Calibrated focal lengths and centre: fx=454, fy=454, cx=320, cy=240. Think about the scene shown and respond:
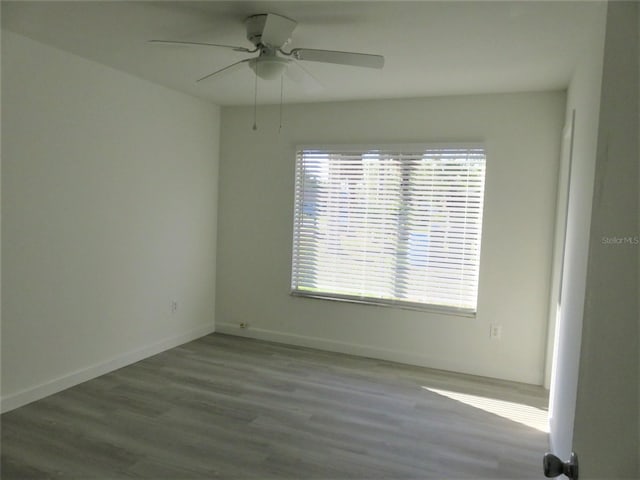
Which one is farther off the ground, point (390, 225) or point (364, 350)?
point (390, 225)

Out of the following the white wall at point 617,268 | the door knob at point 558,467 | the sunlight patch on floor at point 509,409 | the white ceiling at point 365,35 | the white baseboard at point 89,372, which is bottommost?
the sunlight patch on floor at point 509,409

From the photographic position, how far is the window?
409 cm

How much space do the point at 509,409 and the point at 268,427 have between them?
1.79m

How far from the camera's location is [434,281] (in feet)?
13.8

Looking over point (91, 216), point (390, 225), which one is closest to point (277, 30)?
point (91, 216)

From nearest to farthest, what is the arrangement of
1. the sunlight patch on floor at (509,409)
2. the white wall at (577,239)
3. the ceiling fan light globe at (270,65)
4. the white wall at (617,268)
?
the white wall at (617,268) → the white wall at (577,239) → the ceiling fan light globe at (270,65) → the sunlight patch on floor at (509,409)

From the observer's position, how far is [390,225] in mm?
4336

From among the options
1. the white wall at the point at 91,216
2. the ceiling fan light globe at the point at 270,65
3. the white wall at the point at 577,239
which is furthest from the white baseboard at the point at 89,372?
the white wall at the point at 577,239

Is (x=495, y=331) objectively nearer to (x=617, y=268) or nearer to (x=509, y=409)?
(x=509, y=409)

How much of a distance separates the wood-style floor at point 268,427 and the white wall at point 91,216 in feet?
1.23

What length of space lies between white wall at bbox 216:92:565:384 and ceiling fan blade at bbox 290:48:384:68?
1796 millimetres

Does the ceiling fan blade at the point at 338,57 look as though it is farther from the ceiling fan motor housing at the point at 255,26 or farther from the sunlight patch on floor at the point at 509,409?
the sunlight patch on floor at the point at 509,409

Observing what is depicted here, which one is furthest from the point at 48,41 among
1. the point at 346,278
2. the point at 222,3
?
the point at 346,278

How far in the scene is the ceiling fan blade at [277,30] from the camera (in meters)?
2.43
